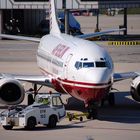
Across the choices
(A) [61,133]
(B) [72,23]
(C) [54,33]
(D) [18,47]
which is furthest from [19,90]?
(B) [72,23]

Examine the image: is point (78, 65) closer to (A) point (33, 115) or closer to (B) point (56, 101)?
(B) point (56, 101)

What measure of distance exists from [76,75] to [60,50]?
507 centimetres

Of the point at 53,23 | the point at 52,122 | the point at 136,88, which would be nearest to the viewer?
the point at 52,122

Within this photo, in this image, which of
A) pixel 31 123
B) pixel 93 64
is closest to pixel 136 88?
pixel 93 64

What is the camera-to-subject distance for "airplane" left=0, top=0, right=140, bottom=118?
113ft

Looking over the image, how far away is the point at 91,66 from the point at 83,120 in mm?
2832

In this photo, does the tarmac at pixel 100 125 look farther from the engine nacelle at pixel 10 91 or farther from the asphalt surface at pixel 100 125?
the engine nacelle at pixel 10 91

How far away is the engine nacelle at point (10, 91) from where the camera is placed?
126ft

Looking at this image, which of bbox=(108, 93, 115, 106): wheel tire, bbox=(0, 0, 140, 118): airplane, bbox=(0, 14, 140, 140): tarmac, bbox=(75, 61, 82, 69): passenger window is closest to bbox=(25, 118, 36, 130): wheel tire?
bbox=(0, 14, 140, 140): tarmac

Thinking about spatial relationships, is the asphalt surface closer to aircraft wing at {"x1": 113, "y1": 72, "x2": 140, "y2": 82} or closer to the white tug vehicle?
the white tug vehicle

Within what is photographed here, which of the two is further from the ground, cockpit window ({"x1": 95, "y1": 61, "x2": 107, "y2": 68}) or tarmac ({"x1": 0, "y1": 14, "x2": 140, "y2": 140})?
cockpit window ({"x1": 95, "y1": 61, "x2": 107, "y2": 68})

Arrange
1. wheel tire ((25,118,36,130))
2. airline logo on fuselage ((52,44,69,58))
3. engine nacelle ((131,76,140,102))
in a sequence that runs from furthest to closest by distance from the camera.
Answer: engine nacelle ((131,76,140,102)) < airline logo on fuselage ((52,44,69,58)) < wheel tire ((25,118,36,130))

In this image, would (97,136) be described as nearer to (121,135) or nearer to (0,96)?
(121,135)

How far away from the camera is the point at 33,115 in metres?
32.9
